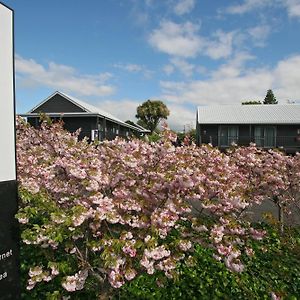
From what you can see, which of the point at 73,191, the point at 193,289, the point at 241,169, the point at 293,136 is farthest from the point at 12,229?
the point at 293,136

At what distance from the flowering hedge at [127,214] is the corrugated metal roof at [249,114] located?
22202 mm

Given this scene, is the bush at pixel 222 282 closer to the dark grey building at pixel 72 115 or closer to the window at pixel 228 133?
the dark grey building at pixel 72 115

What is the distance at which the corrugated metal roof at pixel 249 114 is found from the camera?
25.0 meters

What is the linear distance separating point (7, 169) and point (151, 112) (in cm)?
5712

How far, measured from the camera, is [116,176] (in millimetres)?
3357

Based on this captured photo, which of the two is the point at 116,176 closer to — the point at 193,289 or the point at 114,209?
the point at 114,209

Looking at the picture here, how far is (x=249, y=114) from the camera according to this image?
1049 inches

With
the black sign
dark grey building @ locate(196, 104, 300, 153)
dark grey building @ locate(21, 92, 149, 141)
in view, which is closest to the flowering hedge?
the black sign

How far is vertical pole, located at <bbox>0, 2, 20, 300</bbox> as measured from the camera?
260 cm

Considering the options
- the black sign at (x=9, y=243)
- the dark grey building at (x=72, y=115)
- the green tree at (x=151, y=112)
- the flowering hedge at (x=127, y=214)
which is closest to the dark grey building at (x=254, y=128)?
the dark grey building at (x=72, y=115)

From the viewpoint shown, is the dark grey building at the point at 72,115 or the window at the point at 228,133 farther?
the window at the point at 228,133

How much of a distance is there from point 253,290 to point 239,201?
1.85 metres

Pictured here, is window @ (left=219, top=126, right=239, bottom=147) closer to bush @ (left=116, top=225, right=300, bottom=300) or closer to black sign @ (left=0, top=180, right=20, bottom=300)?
bush @ (left=116, top=225, right=300, bottom=300)

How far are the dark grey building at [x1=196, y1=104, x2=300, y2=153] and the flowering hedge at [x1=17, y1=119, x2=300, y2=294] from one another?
21.5 metres
